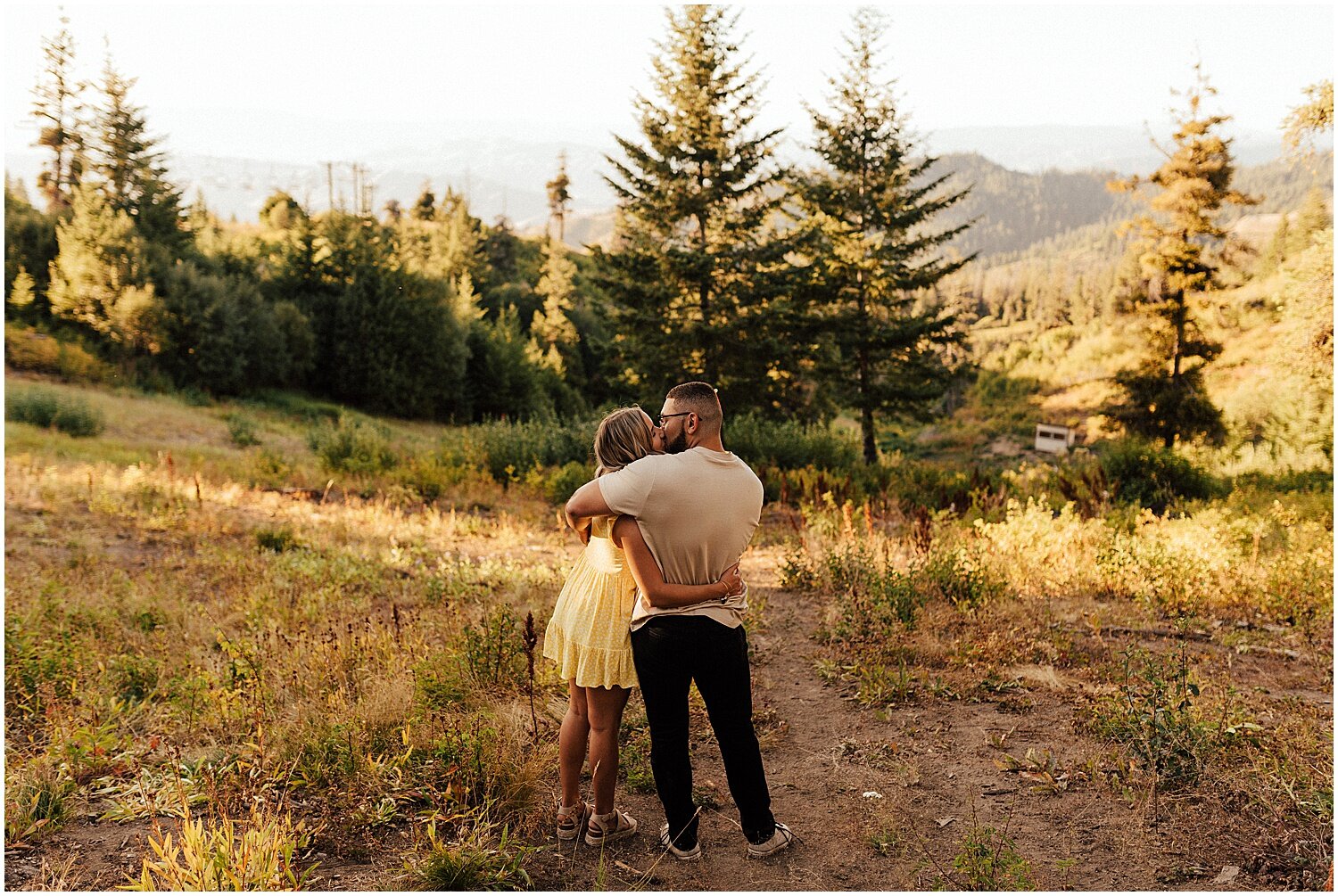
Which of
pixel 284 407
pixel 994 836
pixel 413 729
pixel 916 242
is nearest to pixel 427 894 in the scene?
pixel 413 729

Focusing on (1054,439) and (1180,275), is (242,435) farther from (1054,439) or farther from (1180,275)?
(1054,439)

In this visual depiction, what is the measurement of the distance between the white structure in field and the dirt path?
36001 millimetres

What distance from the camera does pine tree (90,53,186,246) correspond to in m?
36.1

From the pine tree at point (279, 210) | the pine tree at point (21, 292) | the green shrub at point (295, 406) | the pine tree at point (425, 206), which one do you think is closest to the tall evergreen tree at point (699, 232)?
the green shrub at point (295, 406)

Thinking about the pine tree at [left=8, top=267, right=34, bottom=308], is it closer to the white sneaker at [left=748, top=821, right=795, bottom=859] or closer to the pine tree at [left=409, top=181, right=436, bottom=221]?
the pine tree at [left=409, top=181, right=436, bottom=221]

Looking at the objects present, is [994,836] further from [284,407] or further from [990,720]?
[284,407]

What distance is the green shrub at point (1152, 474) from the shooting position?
12430 mm

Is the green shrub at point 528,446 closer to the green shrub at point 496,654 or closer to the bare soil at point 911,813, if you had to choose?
the green shrub at point 496,654

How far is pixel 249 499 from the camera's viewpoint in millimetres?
Result: 11734

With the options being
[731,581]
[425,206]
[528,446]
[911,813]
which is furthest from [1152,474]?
[425,206]

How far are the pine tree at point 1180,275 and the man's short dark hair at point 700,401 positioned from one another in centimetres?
2333

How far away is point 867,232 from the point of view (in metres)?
20.4

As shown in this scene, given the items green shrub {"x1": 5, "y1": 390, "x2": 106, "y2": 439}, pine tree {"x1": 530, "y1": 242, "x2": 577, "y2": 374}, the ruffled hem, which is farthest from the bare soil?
pine tree {"x1": 530, "y1": 242, "x2": 577, "y2": 374}

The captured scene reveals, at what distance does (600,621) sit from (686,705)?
508 millimetres
